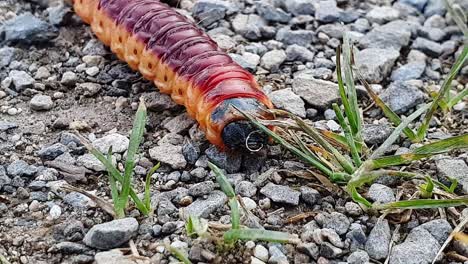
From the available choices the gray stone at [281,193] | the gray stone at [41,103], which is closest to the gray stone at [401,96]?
the gray stone at [281,193]

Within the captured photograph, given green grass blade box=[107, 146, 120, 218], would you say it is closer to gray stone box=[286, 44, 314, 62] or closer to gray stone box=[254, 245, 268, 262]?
gray stone box=[254, 245, 268, 262]

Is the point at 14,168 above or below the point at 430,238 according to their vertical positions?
below

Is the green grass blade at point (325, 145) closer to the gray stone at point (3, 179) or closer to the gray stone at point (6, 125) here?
the gray stone at point (3, 179)

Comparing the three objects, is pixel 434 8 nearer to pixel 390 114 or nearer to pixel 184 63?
pixel 390 114

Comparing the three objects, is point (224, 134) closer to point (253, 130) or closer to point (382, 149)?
point (253, 130)

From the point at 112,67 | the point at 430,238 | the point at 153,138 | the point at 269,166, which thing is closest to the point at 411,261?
the point at 430,238
